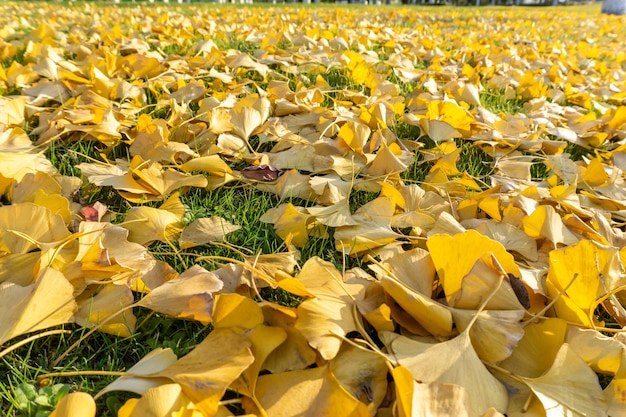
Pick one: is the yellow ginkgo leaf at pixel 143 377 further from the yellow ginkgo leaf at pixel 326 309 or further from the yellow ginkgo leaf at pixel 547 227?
the yellow ginkgo leaf at pixel 547 227

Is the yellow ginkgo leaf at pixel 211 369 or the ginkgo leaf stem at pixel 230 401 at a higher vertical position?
the yellow ginkgo leaf at pixel 211 369

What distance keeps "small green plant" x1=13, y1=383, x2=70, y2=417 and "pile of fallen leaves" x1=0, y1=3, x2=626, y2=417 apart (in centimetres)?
8

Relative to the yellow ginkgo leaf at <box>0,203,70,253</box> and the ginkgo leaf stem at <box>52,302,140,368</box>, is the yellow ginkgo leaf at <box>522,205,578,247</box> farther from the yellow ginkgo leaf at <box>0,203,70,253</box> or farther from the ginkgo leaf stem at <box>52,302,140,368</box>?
→ the yellow ginkgo leaf at <box>0,203,70,253</box>

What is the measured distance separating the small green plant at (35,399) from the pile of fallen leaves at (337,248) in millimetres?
76

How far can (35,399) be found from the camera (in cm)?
59

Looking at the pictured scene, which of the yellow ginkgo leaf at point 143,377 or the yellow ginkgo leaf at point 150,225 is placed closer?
the yellow ginkgo leaf at point 143,377

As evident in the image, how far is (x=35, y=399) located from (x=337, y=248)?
0.55m

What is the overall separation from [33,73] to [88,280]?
1326mm

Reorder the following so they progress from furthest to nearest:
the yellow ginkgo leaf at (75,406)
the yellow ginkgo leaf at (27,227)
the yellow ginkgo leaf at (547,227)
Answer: the yellow ginkgo leaf at (547,227) → the yellow ginkgo leaf at (27,227) → the yellow ginkgo leaf at (75,406)

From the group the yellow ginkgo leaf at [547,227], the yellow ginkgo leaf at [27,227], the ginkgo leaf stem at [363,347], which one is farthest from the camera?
the yellow ginkgo leaf at [547,227]

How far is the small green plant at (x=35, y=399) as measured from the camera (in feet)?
1.90

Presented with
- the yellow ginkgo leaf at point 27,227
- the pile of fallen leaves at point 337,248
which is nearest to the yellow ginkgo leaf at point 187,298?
the pile of fallen leaves at point 337,248

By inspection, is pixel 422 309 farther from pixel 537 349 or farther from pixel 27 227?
pixel 27 227

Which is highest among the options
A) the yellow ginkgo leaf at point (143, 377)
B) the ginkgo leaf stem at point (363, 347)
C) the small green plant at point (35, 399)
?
the ginkgo leaf stem at point (363, 347)
